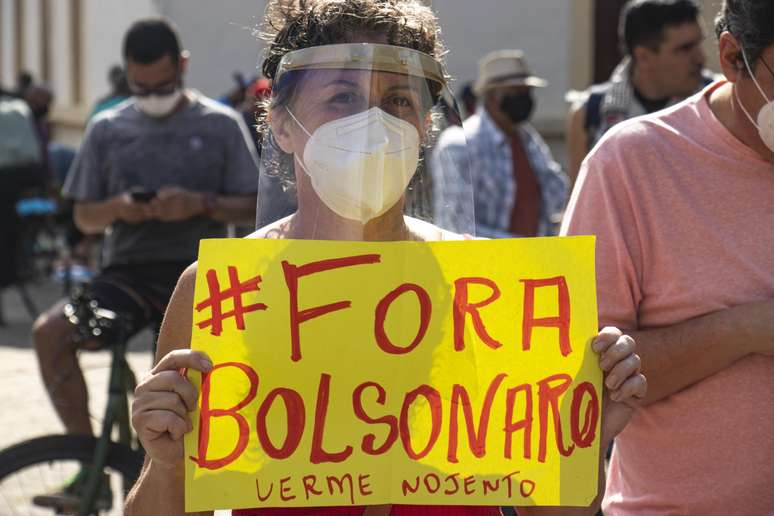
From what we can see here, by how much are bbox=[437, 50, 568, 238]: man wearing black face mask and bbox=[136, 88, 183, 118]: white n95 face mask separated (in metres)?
1.85

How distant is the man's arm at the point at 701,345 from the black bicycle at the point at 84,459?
2286 millimetres

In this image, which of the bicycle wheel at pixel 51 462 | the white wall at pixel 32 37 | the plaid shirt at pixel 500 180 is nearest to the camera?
the bicycle wheel at pixel 51 462

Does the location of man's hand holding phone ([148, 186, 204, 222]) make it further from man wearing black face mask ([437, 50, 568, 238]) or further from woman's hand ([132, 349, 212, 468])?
woman's hand ([132, 349, 212, 468])

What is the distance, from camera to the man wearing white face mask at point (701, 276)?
2344mm

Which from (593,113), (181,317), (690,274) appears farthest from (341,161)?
(593,113)

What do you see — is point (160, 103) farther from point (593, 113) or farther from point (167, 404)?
point (167, 404)

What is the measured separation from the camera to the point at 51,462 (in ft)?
13.8

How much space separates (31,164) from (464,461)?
10351 millimetres

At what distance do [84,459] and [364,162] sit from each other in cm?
259

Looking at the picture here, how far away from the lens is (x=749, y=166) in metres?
2.41

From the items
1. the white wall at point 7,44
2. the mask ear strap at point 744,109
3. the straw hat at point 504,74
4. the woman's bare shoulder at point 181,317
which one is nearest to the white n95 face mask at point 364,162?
the woman's bare shoulder at point 181,317

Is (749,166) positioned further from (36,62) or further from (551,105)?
(36,62)

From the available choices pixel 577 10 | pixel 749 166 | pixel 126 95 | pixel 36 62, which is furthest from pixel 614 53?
pixel 36 62

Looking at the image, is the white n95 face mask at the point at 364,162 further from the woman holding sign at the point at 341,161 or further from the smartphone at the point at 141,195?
the smartphone at the point at 141,195
